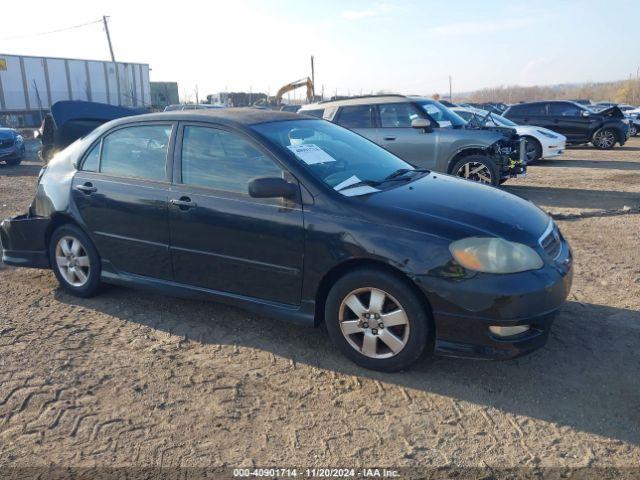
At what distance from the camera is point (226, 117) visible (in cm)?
417

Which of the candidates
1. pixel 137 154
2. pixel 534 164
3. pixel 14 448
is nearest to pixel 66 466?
pixel 14 448

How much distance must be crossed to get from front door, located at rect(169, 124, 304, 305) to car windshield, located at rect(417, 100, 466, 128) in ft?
20.7

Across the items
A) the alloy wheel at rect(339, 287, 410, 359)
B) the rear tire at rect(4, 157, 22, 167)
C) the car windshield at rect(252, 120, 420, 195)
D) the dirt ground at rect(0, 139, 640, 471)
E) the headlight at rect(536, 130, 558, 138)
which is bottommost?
the dirt ground at rect(0, 139, 640, 471)

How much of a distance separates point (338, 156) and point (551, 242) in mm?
Answer: 1670

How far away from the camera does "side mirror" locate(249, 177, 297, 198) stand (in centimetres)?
357

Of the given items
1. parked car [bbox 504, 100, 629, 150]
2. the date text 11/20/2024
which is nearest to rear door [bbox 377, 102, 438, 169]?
the date text 11/20/2024

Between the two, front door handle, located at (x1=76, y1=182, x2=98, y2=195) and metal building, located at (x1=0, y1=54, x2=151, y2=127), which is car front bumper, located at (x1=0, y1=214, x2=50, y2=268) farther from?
metal building, located at (x1=0, y1=54, x2=151, y2=127)

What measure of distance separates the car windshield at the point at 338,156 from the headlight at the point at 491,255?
0.85m

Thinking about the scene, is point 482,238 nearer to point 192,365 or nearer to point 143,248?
point 192,365

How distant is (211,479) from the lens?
8.57 feet

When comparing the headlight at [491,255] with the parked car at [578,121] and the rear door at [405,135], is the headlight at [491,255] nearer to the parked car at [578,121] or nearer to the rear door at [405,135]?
the rear door at [405,135]

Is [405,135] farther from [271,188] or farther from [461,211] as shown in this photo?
[271,188]

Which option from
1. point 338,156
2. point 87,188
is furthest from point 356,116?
point 87,188

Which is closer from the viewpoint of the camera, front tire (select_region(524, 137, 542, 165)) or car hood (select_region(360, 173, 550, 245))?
car hood (select_region(360, 173, 550, 245))
